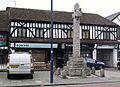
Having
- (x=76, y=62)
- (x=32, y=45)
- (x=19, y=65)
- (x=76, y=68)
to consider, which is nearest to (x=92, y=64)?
(x=32, y=45)

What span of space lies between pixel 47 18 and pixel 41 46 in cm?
443

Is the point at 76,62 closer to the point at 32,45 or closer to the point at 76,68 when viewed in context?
the point at 76,68

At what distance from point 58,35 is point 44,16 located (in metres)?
3.58

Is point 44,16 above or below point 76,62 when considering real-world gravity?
above

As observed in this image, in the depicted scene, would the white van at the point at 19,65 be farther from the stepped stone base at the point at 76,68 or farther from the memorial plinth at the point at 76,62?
the memorial plinth at the point at 76,62

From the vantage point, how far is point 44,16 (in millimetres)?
38250

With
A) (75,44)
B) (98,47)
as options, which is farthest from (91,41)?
(75,44)

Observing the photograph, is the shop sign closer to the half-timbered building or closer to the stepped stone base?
the half-timbered building

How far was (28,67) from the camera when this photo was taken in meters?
19.7

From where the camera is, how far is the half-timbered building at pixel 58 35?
117ft

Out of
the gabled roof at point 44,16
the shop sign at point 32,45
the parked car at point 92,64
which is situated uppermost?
the gabled roof at point 44,16

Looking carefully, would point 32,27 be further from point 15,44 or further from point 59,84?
point 59,84

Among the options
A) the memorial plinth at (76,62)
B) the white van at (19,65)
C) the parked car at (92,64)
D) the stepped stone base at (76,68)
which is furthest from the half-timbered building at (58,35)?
the white van at (19,65)

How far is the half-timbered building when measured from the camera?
1400 inches
